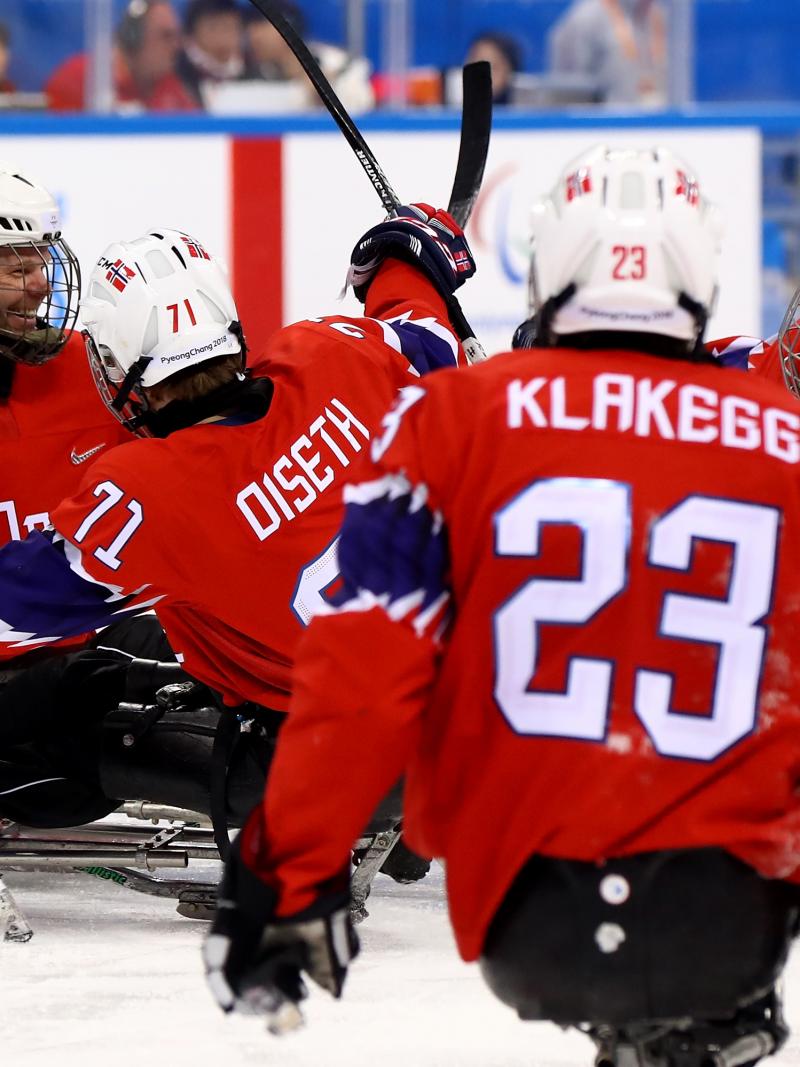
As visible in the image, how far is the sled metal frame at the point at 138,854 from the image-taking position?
3080 mm

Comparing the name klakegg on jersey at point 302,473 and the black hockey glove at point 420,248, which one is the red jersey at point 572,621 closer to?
the name klakegg on jersey at point 302,473

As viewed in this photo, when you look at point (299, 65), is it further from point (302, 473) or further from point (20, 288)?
point (302, 473)

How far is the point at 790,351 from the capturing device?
2.81 metres

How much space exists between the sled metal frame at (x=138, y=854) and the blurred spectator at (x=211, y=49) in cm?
469

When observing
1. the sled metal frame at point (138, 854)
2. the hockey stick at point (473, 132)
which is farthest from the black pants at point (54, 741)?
the hockey stick at point (473, 132)

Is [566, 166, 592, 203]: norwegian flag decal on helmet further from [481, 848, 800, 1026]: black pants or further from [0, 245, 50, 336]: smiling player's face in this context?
[0, 245, 50, 336]: smiling player's face

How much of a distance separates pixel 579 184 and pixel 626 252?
0.26 ft

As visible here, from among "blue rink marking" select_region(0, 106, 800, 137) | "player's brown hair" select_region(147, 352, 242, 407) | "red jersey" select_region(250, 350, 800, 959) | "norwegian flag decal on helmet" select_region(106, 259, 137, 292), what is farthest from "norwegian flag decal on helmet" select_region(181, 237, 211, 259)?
"blue rink marking" select_region(0, 106, 800, 137)

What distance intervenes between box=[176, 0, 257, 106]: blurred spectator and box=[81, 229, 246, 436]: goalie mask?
4.73 metres

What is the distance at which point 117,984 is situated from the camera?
281 cm

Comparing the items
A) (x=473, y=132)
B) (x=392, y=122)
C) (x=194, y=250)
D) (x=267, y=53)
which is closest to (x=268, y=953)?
(x=194, y=250)

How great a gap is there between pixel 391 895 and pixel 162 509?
106 centimetres

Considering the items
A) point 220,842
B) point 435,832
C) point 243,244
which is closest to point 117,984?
point 220,842

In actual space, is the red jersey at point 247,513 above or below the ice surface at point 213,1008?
above
